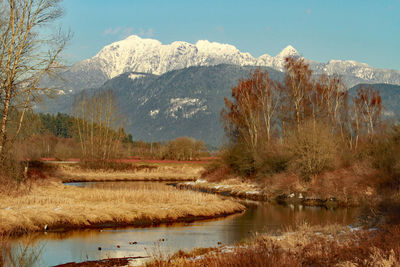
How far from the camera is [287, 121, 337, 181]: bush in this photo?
39.4m

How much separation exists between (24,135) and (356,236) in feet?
84.5

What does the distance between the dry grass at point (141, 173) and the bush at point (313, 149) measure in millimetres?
24567

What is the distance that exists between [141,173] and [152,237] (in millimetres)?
43886

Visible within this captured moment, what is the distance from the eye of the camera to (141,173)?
63656mm

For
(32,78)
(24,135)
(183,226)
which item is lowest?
(183,226)

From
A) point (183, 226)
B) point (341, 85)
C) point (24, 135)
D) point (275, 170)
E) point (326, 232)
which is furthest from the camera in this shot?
point (341, 85)

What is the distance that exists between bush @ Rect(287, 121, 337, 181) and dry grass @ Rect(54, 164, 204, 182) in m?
24.6

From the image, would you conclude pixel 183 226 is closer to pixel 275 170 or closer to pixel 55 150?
pixel 275 170

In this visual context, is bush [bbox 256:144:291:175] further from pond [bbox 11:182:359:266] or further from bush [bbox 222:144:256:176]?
pond [bbox 11:182:359:266]

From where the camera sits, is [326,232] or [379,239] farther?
[326,232]

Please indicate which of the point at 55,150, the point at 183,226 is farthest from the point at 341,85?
the point at 55,150

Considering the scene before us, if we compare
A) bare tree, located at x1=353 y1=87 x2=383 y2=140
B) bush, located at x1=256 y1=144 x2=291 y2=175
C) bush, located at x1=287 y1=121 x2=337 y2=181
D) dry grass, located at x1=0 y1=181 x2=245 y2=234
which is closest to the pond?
dry grass, located at x1=0 y1=181 x2=245 y2=234

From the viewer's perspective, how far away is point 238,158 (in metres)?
50.5

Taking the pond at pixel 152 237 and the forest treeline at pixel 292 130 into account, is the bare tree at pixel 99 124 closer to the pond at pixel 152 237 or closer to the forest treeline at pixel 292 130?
the forest treeline at pixel 292 130
